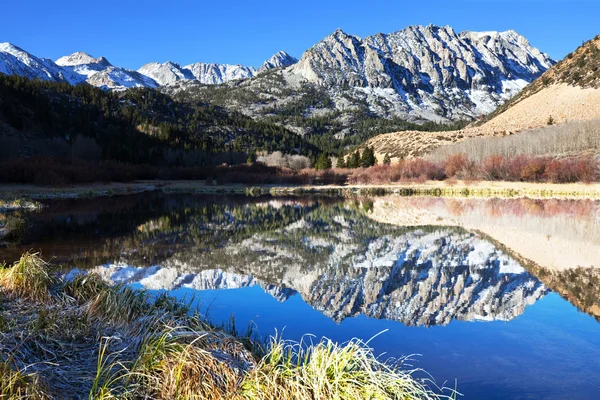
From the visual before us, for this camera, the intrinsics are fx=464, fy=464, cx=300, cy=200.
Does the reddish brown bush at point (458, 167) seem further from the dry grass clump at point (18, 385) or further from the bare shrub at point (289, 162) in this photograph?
the dry grass clump at point (18, 385)

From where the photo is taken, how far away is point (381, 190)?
2082 inches

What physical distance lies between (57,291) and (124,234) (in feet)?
37.7

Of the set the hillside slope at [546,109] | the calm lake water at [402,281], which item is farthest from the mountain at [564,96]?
the calm lake water at [402,281]

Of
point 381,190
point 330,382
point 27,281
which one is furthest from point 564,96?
point 330,382

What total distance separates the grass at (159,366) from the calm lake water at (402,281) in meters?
1.30

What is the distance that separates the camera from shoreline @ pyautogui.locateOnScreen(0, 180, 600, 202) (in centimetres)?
4072

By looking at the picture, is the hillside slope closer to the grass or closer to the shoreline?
the shoreline

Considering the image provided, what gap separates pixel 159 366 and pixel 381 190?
49.7m

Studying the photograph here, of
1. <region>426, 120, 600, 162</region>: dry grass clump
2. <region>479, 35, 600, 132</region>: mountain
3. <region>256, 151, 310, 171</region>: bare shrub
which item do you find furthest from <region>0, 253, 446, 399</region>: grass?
<region>479, 35, 600, 132</region>: mountain

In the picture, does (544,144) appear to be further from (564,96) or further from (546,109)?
(564,96)

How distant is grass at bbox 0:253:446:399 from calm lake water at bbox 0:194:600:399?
130 centimetres

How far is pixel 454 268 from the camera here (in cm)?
1197

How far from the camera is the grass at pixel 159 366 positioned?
4.01m

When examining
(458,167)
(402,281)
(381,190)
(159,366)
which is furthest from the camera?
(458,167)
